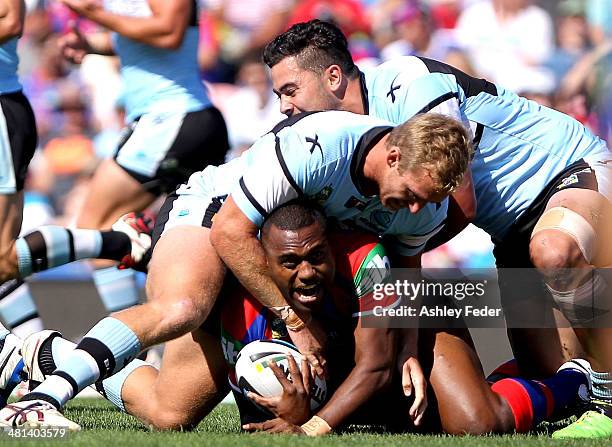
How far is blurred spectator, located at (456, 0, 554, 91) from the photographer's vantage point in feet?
33.7

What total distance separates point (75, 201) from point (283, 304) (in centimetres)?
653

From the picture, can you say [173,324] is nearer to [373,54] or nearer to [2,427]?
[2,427]

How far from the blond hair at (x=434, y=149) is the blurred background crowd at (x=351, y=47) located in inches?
184

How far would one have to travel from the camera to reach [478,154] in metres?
6.18

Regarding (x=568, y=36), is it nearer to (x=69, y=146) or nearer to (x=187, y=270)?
(x=69, y=146)

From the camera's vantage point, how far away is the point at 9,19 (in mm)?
6820

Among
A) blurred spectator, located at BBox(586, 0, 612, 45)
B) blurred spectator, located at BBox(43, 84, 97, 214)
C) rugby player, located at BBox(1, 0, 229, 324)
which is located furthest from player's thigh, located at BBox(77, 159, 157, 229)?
blurred spectator, located at BBox(586, 0, 612, 45)

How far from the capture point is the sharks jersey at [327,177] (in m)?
4.88

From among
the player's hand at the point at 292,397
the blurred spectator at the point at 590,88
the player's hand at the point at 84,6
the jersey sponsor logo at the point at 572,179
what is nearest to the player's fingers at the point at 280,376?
the player's hand at the point at 292,397

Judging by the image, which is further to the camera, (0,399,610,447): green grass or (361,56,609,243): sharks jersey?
(361,56,609,243): sharks jersey

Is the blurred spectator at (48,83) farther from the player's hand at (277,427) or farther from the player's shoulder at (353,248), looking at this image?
the player's hand at (277,427)

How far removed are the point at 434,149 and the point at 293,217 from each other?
650 millimetres

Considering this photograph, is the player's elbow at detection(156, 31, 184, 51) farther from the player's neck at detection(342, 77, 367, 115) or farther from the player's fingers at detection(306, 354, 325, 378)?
the player's fingers at detection(306, 354, 325, 378)

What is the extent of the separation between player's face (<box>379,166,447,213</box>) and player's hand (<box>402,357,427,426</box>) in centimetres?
70
